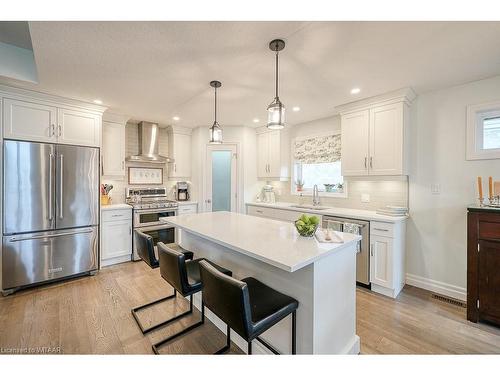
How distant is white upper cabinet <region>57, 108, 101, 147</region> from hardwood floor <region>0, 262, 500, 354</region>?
1961 mm

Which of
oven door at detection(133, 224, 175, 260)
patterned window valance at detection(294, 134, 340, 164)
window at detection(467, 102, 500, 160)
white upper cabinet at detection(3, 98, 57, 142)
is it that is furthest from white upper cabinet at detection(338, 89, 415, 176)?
white upper cabinet at detection(3, 98, 57, 142)

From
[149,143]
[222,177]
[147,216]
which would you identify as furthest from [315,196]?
[149,143]

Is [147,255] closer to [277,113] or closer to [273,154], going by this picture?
[277,113]

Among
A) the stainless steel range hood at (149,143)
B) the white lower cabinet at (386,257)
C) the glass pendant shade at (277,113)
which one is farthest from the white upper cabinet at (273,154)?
the glass pendant shade at (277,113)

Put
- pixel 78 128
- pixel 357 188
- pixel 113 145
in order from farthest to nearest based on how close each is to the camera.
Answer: pixel 113 145, pixel 357 188, pixel 78 128

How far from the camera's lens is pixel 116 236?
3.62 metres

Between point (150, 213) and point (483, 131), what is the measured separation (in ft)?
15.3

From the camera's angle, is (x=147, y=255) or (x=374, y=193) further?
(x=374, y=193)

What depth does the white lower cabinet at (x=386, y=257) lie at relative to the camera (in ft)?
8.61

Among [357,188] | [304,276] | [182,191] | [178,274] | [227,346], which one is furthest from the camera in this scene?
[182,191]

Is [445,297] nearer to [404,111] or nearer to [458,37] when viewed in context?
[404,111]

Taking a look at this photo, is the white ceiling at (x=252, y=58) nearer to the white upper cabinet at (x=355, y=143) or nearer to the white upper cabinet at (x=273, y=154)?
the white upper cabinet at (x=355, y=143)

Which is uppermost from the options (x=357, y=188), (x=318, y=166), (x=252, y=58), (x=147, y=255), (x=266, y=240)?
(x=252, y=58)
